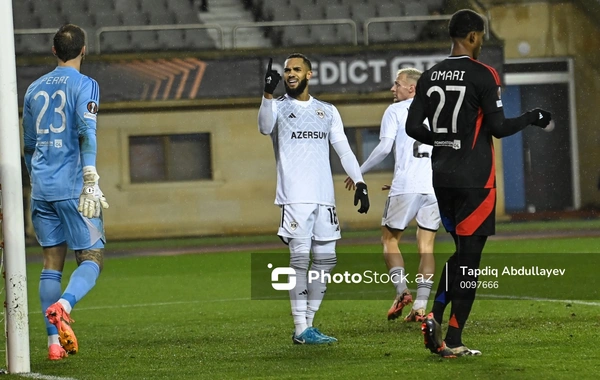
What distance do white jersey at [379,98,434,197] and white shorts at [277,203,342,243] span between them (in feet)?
4.48

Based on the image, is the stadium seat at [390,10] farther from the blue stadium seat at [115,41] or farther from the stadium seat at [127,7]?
the blue stadium seat at [115,41]

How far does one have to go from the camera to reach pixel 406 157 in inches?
356

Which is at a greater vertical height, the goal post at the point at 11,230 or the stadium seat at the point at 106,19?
the stadium seat at the point at 106,19

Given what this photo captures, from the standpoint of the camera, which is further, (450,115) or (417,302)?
(417,302)

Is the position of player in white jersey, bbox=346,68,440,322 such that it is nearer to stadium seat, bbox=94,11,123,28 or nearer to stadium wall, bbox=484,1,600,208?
stadium seat, bbox=94,11,123,28

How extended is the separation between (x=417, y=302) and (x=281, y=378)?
278 centimetres

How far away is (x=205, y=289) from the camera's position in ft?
42.1

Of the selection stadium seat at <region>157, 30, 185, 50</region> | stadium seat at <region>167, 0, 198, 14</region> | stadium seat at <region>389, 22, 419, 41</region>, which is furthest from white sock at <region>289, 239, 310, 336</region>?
stadium seat at <region>167, 0, 198, 14</region>

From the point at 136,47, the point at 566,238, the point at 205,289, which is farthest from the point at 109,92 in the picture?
the point at 205,289

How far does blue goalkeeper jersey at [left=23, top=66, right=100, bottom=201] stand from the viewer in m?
6.88

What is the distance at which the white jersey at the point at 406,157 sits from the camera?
29.5 ft

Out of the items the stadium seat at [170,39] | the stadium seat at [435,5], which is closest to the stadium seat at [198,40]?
the stadium seat at [170,39]

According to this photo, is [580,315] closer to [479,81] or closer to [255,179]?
[479,81]

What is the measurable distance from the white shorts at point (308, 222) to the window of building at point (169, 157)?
17078 millimetres
